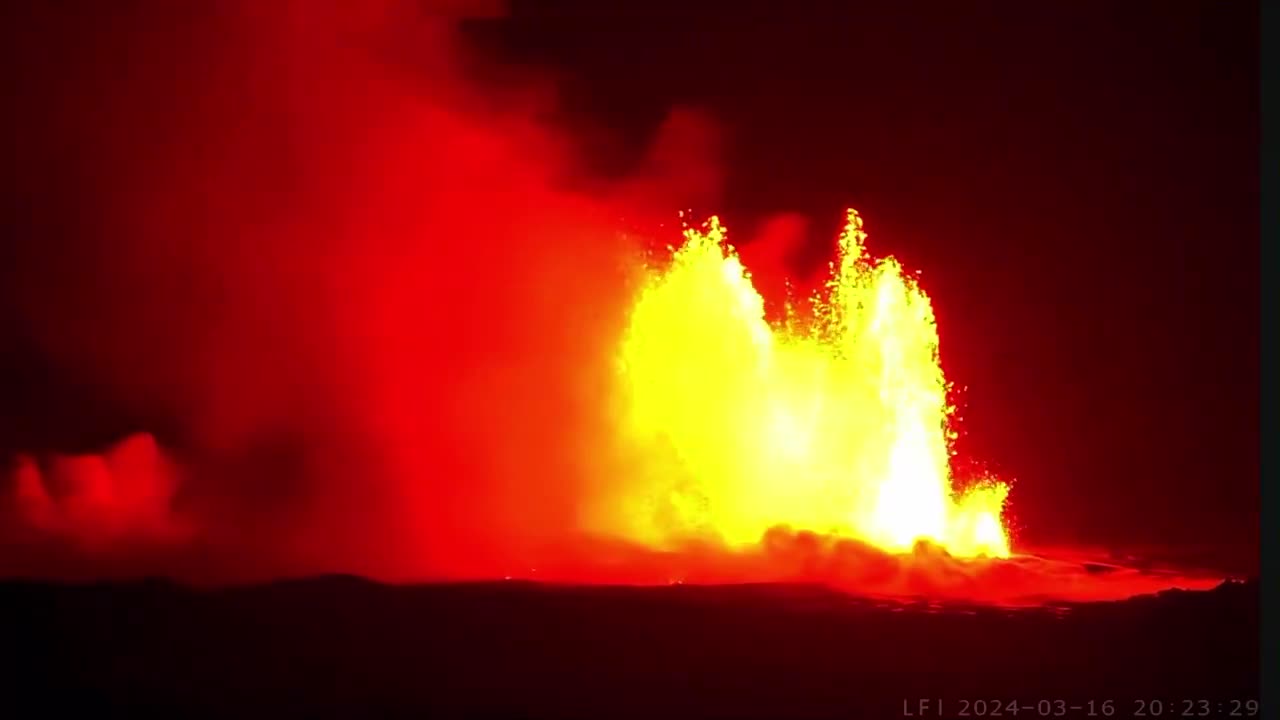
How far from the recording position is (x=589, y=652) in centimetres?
2655

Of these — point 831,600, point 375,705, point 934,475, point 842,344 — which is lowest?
point 375,705

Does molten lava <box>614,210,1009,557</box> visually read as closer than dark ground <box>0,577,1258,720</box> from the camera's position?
No

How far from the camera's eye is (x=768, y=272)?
51.0 metres

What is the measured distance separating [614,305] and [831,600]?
17.0 m

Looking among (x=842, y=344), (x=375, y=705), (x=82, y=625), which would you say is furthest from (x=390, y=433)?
(x=375, y=705)

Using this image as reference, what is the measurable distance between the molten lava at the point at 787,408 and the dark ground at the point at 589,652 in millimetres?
10639

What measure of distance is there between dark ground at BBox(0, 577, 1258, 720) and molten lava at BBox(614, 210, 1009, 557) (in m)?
10.6

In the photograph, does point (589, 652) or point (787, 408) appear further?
point (787, 408)

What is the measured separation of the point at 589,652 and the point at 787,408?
18157 mm

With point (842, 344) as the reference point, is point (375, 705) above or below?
below

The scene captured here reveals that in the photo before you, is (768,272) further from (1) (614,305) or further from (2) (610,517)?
(2) (610,517)

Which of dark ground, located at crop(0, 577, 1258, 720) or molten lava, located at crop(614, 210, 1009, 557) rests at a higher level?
molten lava, located at crop(614, 210, 1009, 557)

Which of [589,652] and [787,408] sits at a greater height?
[787,408]

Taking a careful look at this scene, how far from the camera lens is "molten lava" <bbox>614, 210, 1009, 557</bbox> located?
41.8m
